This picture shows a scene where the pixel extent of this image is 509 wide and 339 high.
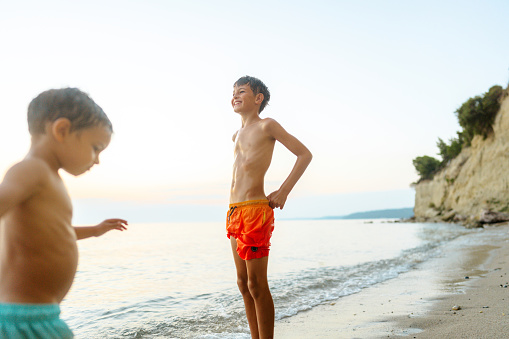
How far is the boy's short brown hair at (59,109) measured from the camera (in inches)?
52.5

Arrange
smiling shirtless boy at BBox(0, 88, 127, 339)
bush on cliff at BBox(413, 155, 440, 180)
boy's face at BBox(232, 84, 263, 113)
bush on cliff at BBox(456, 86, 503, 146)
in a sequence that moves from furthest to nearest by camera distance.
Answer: bush on cliff at BBox(413, 155, 440, 180)
bush on cliff at BBox(456, 86, 503, 146)
boy's face at BBox(232, 84, 263, 113)
smiling shirtless boy at BBox(0, 88, 127, 339)

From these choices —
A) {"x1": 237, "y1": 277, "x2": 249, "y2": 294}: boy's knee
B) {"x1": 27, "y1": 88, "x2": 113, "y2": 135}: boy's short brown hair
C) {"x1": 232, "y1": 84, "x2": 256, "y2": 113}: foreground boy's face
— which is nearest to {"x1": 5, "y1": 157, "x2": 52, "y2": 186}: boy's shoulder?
{"x1": 27, "y1": 88, "x2": 113, "y2": 135}: boy's short brown hair

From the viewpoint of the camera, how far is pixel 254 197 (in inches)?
A: 111

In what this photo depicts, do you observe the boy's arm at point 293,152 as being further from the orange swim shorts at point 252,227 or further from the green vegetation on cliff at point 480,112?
the green vegetation on cliff at point 480,112

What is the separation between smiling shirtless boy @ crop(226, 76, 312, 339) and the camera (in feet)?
8.86

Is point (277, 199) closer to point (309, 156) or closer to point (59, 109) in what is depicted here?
point (309, 156)

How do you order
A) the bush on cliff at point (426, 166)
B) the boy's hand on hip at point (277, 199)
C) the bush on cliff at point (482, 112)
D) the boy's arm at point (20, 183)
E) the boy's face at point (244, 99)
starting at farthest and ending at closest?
the bush on cliff at point (426, 166) → the bush on cliff at point (482, 112) → the boy's face at point (244, 99) → the boy's hand on hip at point (277, 199) → the boy's arm at point (20, 183)

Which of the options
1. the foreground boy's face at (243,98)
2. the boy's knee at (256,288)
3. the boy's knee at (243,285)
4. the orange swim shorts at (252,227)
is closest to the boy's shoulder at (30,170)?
the orange swim shorts at (252,227)

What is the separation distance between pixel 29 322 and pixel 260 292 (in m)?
1.65

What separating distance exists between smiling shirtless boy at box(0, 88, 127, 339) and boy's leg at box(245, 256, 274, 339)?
1.44 meters

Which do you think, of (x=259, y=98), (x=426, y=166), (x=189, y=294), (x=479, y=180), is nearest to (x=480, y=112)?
(x=479, y=180)

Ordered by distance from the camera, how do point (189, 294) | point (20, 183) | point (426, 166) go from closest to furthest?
point (20, 183) → point (189, 294) → point (426, 166)

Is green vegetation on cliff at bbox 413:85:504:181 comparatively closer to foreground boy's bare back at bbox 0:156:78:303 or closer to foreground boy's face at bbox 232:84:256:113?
foreground boy's face at bbox 232:84:256:113

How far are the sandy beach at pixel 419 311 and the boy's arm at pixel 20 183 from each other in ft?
9.15
